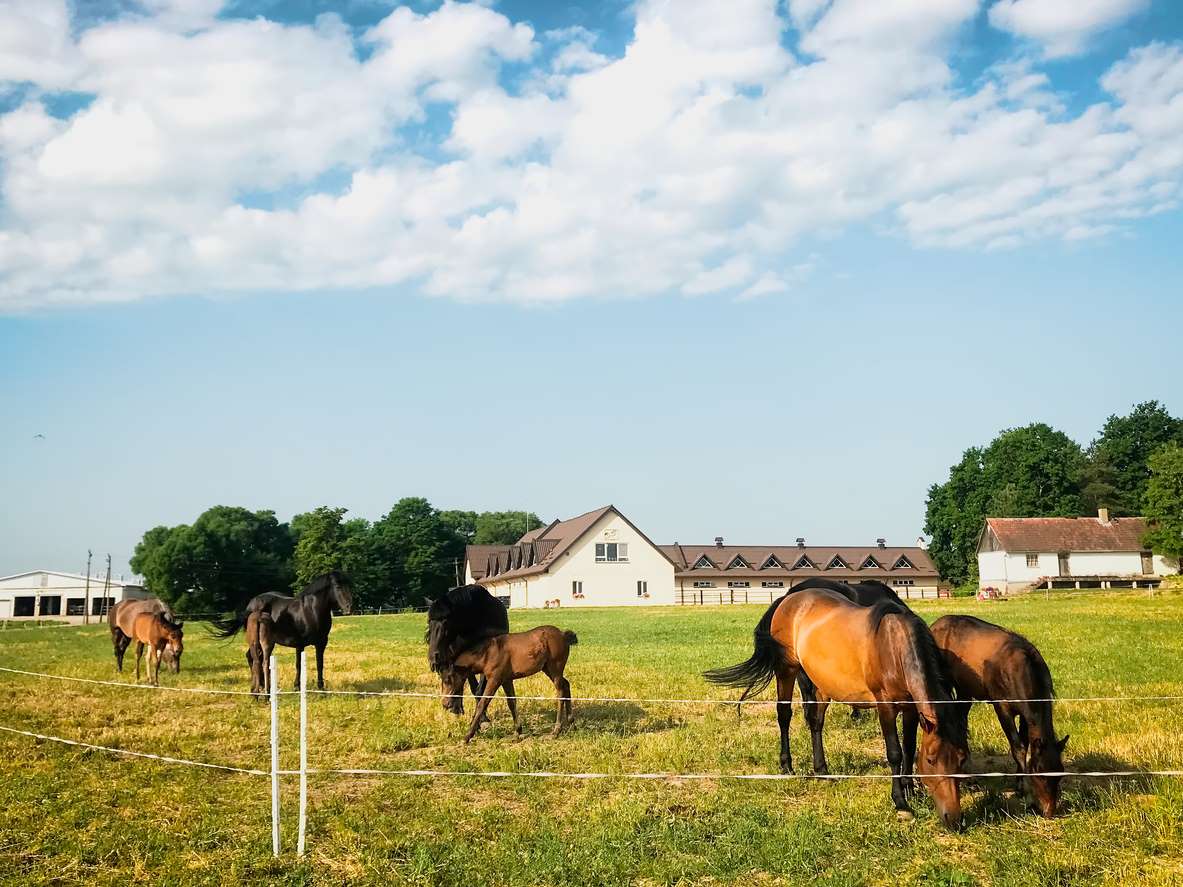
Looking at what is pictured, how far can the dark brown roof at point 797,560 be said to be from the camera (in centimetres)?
7194

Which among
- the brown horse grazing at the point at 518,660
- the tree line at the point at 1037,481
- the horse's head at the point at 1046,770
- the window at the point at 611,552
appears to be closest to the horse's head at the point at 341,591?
the brown horse grazing at the point at 518,660

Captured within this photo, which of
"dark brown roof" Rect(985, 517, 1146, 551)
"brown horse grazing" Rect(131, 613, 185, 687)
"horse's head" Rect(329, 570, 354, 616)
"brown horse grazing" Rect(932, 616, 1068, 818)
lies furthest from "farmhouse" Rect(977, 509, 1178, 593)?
"brown horse grazing" Rect(932, 616, 1068, 818)

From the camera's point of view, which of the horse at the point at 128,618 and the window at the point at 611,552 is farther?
the window at the point at 611,552

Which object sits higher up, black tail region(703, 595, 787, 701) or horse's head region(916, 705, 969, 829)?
black tail region(703, 595, 787, 701)

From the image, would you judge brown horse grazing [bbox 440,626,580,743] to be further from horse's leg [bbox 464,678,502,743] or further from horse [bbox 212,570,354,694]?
horse [bbox 212,570,354,694]

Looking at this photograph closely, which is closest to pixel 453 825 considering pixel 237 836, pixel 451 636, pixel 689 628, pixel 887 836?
pixel 237 836

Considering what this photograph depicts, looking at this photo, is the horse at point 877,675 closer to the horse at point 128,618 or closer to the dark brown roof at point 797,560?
the horse at point 128,618

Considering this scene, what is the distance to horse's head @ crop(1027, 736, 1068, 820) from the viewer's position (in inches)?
276

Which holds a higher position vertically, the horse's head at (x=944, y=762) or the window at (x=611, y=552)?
the window at (x=611, y=552)

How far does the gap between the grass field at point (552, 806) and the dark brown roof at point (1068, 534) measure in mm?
56286

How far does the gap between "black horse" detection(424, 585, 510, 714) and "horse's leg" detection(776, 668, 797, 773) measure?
13.1 ft

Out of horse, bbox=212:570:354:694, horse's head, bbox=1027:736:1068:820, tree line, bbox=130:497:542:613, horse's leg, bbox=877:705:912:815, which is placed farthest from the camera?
tree line, bbox=130:497:542:613

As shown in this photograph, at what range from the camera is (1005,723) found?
7652 millimetres

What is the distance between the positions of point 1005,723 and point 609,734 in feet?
15.3
